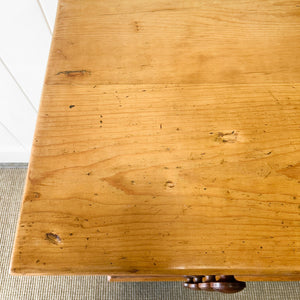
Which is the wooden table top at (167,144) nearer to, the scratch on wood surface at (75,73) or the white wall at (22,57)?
the scratch on wood surface at (75,73)

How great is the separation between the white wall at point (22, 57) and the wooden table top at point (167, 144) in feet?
0.43

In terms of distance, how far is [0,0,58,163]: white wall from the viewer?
1.82ft

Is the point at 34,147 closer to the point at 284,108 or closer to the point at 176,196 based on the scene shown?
the point at 176,196

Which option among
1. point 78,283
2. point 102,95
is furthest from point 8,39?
point 78,283

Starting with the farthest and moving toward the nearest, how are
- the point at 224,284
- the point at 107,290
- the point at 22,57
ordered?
the point at 107,290
the point at 22,57
the point at 224,284

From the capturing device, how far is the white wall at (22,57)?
0.55m

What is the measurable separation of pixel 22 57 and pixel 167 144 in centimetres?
48

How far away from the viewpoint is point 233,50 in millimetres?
438

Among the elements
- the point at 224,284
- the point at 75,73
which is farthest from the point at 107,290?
the point at 75,73

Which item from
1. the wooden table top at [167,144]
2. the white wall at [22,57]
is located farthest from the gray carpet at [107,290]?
the wooden table top at [167,144]

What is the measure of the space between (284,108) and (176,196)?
21 cm

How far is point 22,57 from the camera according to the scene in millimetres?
642

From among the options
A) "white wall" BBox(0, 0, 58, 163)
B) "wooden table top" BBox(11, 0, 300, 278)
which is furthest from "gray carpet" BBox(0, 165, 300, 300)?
"wooden table top" BBox(11, 0, 300, 278)

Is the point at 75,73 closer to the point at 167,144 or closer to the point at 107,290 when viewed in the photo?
the point at 167,144
